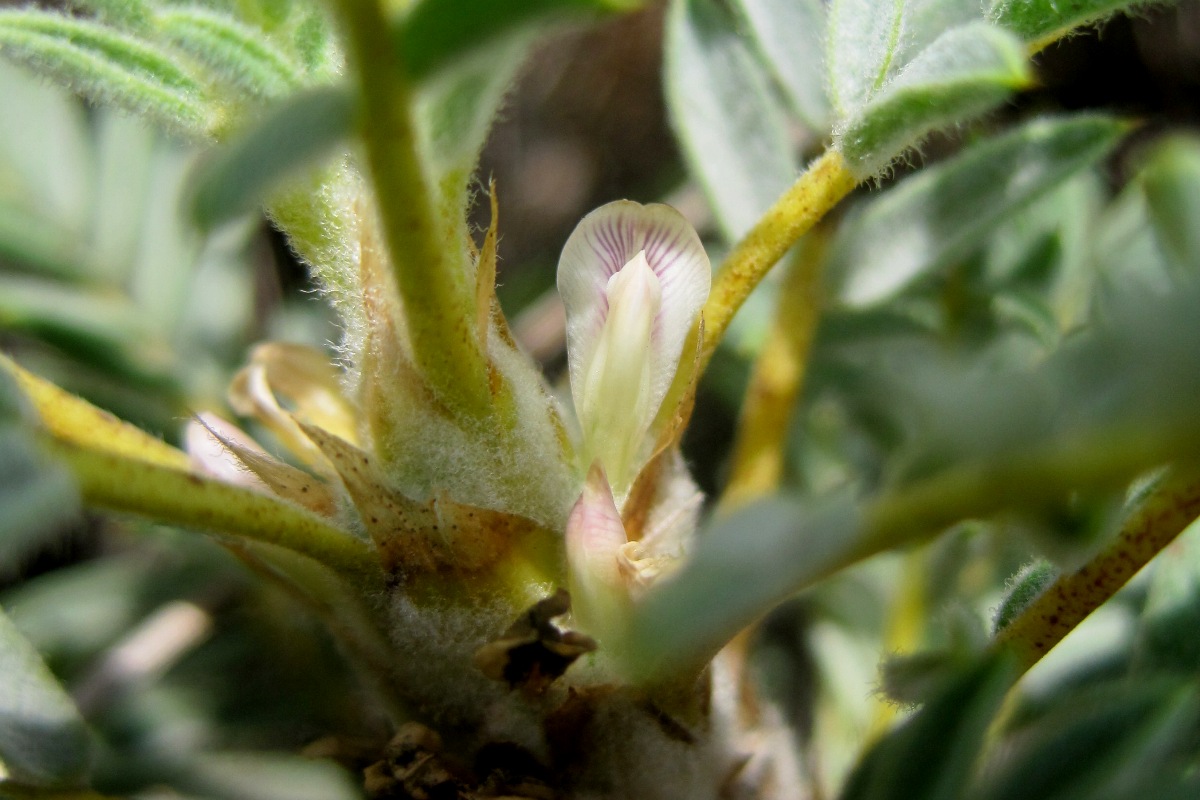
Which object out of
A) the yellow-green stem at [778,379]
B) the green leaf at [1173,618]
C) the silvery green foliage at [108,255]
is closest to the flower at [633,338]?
the yellow-green stem at [778,379]

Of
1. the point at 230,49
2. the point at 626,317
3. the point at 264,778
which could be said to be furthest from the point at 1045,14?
the point at 264,778

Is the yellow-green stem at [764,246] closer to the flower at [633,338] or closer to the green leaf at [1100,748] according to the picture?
the flower at [633,338]

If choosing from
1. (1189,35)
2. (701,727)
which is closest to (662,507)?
(701,727)

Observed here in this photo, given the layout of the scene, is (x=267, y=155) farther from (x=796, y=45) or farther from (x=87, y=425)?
(x=796, y=45)

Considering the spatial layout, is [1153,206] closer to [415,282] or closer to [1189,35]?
[415,282]

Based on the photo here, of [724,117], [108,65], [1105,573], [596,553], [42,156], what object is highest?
[42,156]

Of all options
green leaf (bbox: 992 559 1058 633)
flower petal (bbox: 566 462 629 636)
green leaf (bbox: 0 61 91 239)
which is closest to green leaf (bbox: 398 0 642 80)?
flower petal (bbox: 566 462 629 636)
